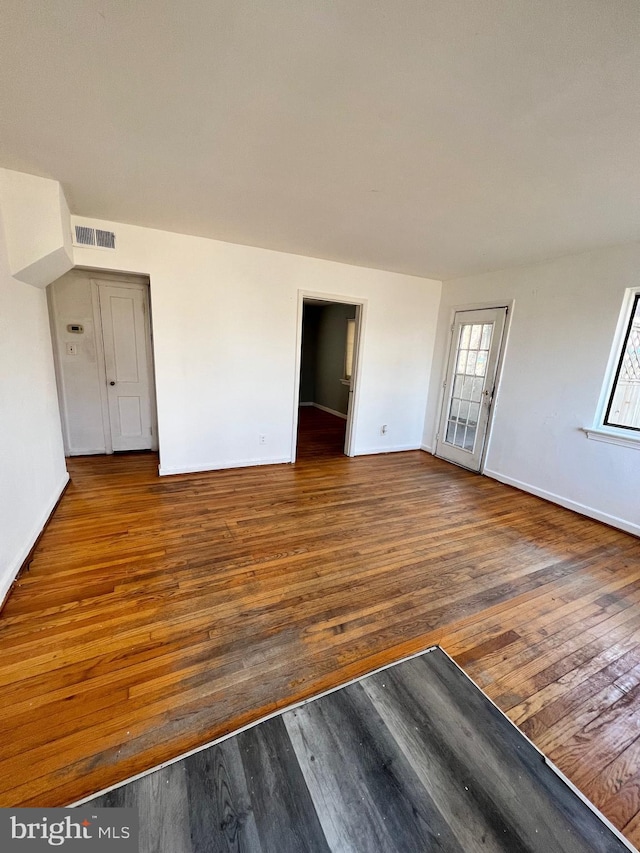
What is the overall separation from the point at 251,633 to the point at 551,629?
5.67 ft

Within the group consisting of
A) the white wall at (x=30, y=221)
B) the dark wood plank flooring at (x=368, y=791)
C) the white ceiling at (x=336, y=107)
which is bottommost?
the dark wood plank flooring at (x=368, y=791)

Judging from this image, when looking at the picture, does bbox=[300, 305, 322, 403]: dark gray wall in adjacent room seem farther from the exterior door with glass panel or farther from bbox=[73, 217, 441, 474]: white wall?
the exterior door with glass panel

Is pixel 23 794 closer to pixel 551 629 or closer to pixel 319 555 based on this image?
pixel 319 555

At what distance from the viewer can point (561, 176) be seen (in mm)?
2020

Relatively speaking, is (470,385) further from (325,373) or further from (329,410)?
(325,373)

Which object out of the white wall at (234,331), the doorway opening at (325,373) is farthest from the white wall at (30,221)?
the doorway opening at (325,373)

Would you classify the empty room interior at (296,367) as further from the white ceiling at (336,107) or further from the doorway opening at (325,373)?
the doorway opening at (325,373)

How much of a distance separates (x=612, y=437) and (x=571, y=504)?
0.80 metres

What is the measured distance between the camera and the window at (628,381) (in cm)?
320

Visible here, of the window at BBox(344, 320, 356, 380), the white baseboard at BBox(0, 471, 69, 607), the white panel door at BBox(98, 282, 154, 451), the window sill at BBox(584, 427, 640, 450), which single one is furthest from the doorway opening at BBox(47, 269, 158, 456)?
the window sill at BBox(584, 427, 640, 450)

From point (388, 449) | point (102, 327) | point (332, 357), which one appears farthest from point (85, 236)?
point (332, 357)

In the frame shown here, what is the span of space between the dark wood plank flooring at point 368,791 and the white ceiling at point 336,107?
8.51ft

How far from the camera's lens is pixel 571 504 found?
3.63 meters

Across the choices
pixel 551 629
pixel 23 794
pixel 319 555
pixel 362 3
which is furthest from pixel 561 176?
pixel 23 794
